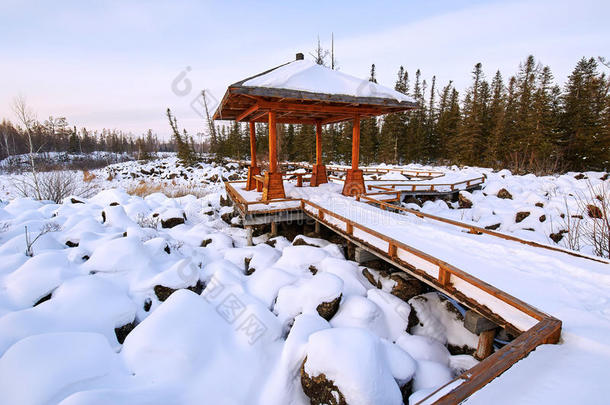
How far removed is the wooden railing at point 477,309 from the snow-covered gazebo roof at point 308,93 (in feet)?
13.2

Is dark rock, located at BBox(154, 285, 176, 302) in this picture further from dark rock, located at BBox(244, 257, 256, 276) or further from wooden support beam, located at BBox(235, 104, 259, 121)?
wooden support beam, located at BBox(235, 104, 259, 121)

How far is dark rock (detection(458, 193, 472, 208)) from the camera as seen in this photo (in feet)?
43.6

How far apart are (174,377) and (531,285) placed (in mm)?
5291

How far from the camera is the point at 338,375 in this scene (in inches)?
127

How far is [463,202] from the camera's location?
13.6 metres

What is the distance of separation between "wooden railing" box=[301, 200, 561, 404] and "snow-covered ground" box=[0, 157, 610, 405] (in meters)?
0.14

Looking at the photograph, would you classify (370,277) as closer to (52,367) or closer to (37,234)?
(52,367)

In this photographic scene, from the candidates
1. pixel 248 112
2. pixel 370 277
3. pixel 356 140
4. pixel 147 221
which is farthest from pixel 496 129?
pixel 147 221

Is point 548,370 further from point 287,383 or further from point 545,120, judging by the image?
point 545,120

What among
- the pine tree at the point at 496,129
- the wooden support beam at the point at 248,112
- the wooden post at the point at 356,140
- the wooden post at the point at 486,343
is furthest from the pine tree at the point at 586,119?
the wooden support beam at the point at 248,112

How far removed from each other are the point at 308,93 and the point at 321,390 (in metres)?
6.77

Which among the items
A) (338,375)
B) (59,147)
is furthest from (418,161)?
(59,147)

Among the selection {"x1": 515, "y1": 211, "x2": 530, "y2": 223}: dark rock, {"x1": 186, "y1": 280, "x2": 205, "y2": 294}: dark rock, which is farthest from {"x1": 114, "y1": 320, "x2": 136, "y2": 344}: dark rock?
{"x1": 515, "y1": 211, "x2": 530, "y2": 223}: dark rock

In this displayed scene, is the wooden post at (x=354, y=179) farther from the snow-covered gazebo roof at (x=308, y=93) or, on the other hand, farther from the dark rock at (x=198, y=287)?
the dark rock at (x=198, y=287)
